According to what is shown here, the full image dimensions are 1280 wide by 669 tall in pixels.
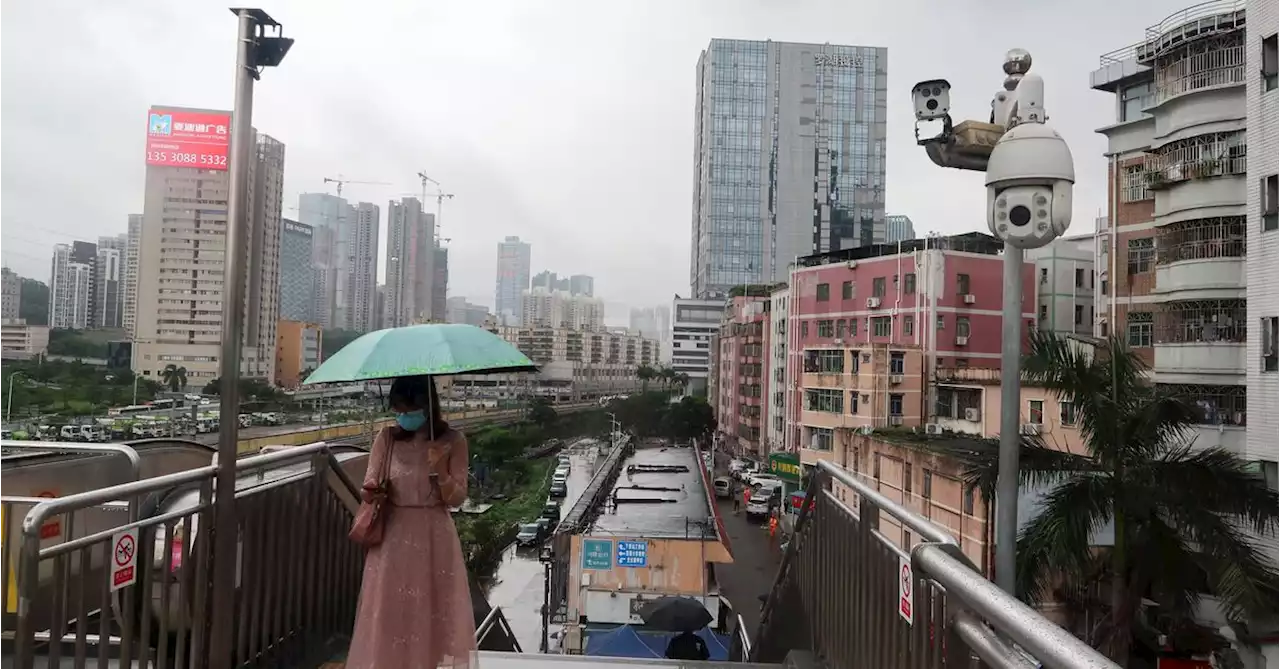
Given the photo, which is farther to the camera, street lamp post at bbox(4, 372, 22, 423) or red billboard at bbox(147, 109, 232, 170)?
street lamp post at bbox(4, 372, 22, 423)

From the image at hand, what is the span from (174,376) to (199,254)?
130 centimetres

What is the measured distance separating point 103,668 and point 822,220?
61.3m

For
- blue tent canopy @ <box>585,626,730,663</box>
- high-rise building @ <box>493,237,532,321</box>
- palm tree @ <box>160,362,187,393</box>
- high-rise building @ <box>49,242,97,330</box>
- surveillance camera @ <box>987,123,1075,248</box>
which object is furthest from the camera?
high-rise building @ <box>493,237,532,321</box>

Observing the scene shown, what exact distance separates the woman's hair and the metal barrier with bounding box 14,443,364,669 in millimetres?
512

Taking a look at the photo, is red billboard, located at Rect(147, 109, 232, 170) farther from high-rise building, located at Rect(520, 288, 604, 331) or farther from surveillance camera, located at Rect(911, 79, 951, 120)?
high-rise building, located at Rect(520, 288, 604, 331)

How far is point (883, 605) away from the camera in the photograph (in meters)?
2.15

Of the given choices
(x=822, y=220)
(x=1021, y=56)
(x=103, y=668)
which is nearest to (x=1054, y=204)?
(x=1021, y=56)

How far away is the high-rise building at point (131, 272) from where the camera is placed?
191 inches

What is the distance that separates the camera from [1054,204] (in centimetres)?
290

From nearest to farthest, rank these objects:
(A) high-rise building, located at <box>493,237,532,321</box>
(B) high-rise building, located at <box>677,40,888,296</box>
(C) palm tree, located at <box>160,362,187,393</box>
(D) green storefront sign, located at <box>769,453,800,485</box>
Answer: (C) palm tree, located at <box>160,362,187,393</box>
(D) green storefront sign, located at <box>769,453,800,485</box>
(A) high-rise building, located at <box>493,237,532,321</box>
(B) high-rise building, located at <box>677,40,888,296</box>

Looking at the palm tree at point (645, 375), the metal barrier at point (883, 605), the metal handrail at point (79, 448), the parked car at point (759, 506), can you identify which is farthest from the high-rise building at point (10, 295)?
the palm tree at point (645, 375)

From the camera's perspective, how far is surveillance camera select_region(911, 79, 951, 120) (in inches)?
135

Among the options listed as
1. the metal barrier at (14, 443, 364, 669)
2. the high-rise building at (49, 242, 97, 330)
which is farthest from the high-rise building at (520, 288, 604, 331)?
the metal barrier at (14, 443, 364, 669)

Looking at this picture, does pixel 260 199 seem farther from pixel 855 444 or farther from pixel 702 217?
pixel 702 217
